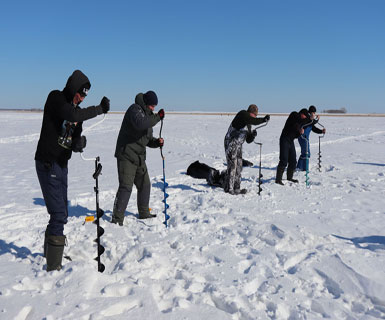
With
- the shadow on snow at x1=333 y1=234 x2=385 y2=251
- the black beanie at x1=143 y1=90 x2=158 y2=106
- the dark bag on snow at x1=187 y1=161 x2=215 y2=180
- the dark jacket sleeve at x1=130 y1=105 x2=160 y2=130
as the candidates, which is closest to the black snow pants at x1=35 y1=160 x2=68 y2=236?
the dark jacket sleeve at x1=130 y1=105 x2=160 y2=130

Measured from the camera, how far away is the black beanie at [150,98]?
480 cm

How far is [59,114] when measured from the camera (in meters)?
3.25

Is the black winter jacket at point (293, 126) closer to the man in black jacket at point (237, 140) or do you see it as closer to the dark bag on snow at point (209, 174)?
the man in black jacket at point (237, 140)

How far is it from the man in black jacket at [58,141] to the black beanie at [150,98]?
1442 mm

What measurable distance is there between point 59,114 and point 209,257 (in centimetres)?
230

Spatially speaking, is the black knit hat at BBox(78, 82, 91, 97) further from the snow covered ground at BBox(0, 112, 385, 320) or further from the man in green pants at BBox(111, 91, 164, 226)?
the snow covered ground at BBox(0, 112, 385, 320)

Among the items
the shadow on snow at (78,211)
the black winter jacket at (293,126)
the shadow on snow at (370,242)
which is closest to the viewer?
the shadow on snow at (370,242)

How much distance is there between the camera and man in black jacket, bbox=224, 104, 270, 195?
6.84 metres

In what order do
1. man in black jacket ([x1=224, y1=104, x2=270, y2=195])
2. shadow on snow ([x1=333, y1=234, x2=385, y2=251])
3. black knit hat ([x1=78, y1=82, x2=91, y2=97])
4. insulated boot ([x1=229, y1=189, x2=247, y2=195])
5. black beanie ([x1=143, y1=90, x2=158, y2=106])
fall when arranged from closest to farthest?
black knit hat ([x1=78, y1=82, x2=91, y2=97])
shadow on snow ([x1=333, y1=234, x2=385, y2=251])
black beanie ([x1=143, y1=90, x2=158, y2=106])
man in black jacket ([x1=224, y1=104, x2=270, y2=195])
insulated boot ([x1=229, y1=189, x2=247, y2=195])

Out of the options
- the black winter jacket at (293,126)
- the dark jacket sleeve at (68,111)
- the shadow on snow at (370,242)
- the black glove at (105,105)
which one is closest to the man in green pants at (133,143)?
the black glove at (105,105)

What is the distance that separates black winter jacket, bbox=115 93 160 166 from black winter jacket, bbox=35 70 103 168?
130 centimetres

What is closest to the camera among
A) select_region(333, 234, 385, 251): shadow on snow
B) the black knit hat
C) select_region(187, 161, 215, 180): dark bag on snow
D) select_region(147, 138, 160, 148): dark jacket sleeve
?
the black knit hat

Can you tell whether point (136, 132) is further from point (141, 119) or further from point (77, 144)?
point (77, 144)

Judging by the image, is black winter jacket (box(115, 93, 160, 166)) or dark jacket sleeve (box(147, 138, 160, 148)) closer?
black winter jacket (box(115, 93, 160, 166))
